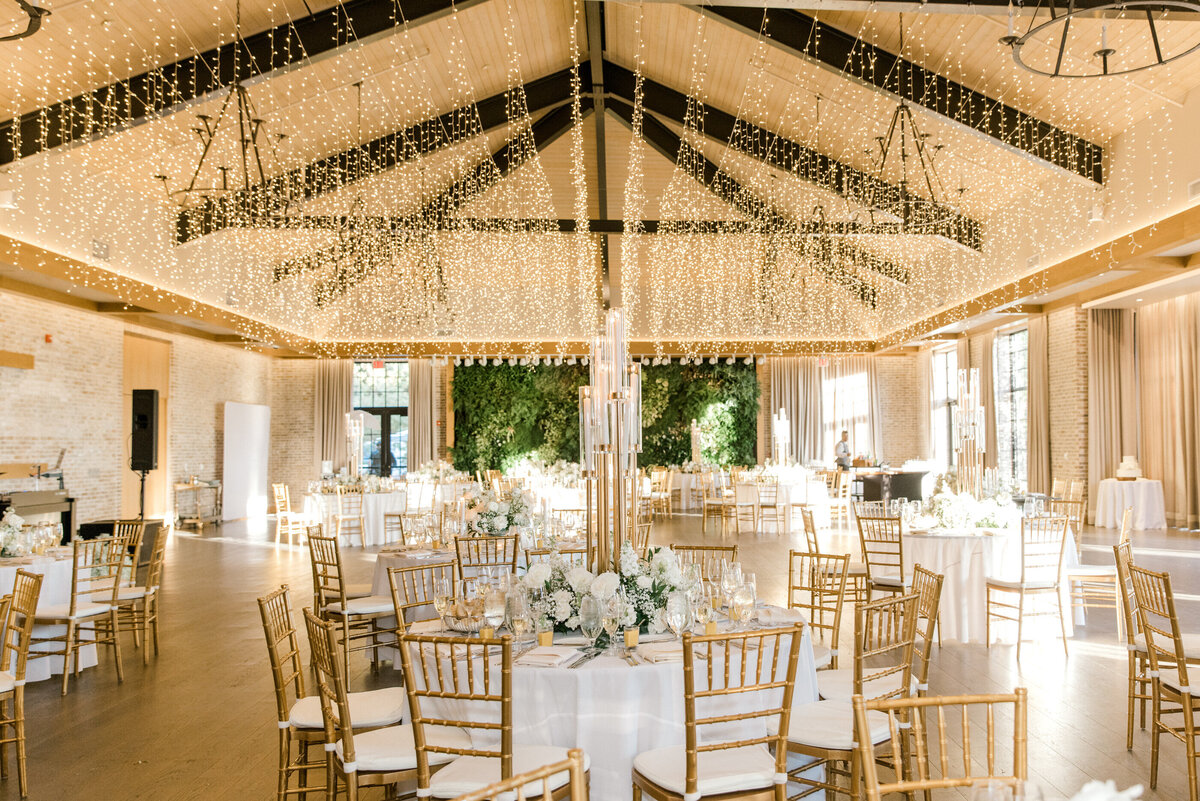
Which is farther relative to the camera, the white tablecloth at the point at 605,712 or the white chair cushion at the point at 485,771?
the white tablecloth at the point at 605,712

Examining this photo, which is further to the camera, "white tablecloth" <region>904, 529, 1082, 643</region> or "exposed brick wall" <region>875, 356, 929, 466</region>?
"exposed brick wall" <region>875, 356, 929, 466</region>

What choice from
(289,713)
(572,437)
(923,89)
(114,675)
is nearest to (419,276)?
(572,437)

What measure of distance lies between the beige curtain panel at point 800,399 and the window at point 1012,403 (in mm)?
4224

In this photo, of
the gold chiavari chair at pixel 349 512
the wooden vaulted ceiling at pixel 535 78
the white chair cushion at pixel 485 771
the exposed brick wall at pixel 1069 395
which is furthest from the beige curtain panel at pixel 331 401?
the white chair cushion at pixel 485 771

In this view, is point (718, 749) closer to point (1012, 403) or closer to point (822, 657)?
point (822, 657)

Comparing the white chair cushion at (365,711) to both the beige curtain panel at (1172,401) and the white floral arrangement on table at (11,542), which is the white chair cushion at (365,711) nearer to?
the white floral arrangement on table at (11,542)

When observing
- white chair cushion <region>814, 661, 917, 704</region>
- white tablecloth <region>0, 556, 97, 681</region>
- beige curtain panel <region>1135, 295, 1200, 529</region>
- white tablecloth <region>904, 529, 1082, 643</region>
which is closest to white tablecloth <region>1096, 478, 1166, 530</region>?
beige curtain panel <region>1135, 295, 1200, 529</region>

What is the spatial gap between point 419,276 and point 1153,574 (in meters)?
14.2

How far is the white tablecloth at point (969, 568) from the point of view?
638 centimetres

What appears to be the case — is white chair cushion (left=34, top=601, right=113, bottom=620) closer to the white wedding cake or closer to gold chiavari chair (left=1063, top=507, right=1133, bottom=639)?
gold chiavari chair (left=1063, top=507, right=1133, bottom=639)

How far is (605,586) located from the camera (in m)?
3.32

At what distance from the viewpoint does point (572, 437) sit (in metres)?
18.8

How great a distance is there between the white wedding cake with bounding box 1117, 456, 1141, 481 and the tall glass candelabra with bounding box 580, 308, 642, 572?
1103 cm

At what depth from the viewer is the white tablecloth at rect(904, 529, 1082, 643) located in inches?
251
